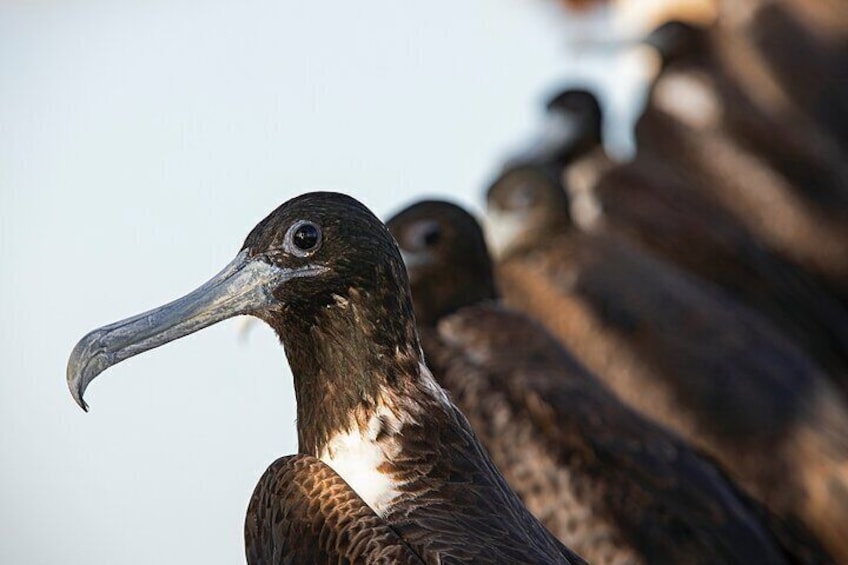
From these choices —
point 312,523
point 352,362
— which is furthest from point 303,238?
point 312,523

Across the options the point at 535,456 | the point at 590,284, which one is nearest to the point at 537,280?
the point at 590,284

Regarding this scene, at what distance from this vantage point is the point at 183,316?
2.61 meters

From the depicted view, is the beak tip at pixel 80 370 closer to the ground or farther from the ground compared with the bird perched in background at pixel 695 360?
farther from the ground

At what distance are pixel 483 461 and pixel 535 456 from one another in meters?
1.34

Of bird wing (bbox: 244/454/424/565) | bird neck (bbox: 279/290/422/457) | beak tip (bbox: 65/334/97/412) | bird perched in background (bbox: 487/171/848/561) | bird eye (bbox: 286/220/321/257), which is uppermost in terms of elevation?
beak tip (bbox: 65/334/97/412)

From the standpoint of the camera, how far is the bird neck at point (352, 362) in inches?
104

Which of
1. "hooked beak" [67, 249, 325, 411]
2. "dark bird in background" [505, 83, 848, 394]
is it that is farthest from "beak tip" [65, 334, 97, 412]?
"dark bird in background" [505, 83, 848, 394]

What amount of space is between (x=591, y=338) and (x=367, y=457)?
2988 mm

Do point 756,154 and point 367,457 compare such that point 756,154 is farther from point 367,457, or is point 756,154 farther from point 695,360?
A: point 367,457

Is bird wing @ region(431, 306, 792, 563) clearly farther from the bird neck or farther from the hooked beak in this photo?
the hooked beak

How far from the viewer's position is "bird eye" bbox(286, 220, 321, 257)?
8.64 ft

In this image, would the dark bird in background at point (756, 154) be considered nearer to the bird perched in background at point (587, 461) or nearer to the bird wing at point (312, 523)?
the bird perched in background at point (587, 461)

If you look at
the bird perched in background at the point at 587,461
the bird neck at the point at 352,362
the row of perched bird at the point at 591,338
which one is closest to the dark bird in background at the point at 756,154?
the row of perched bird at the point at 591,338

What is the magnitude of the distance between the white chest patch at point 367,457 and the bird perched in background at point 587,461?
129cm
